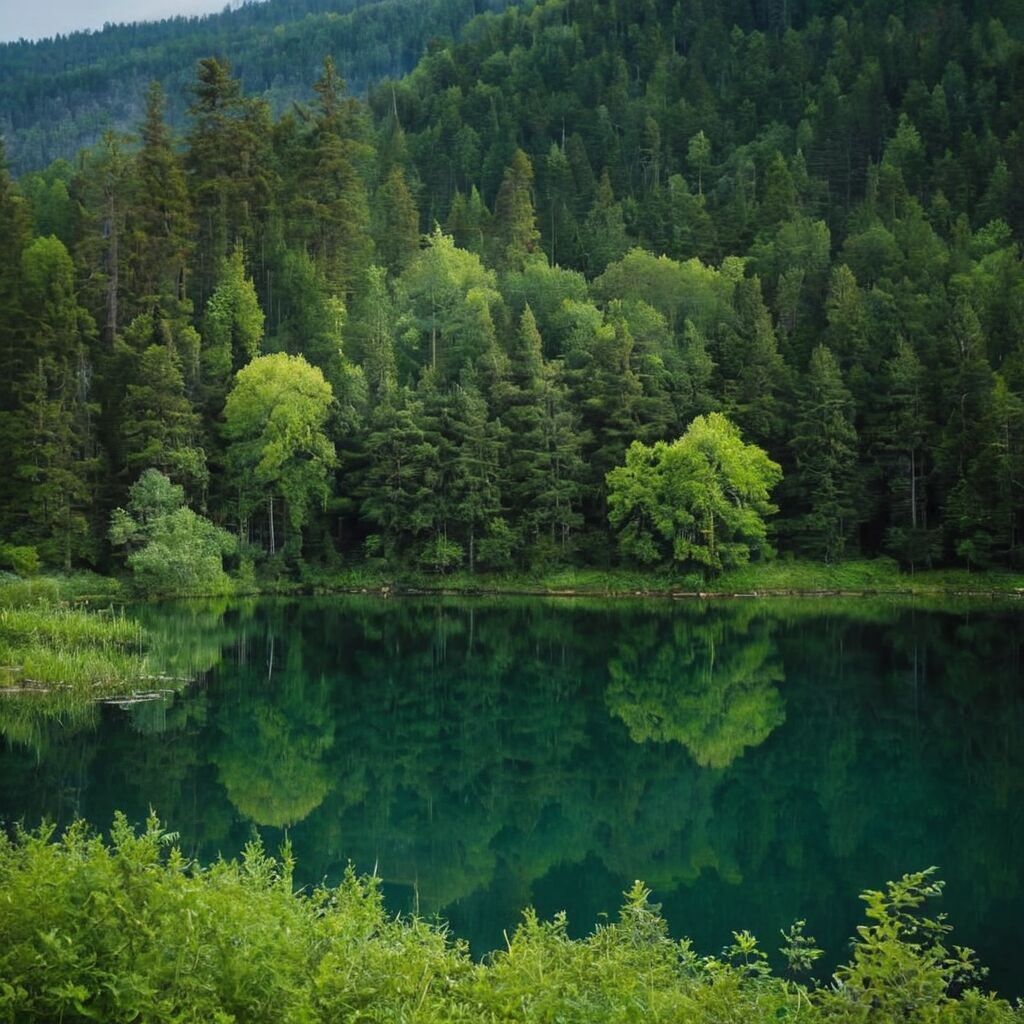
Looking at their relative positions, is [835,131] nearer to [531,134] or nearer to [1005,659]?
[531,134]

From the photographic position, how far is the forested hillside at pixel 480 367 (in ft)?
218

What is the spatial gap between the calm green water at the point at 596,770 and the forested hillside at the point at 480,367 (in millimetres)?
22867

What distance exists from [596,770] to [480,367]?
51.9 metres

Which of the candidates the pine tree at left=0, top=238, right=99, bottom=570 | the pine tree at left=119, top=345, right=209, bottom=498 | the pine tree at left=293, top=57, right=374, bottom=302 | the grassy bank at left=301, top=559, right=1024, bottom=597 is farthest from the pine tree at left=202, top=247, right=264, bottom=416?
the grassy bank at left=301, top=559, right=1024, bottom=597

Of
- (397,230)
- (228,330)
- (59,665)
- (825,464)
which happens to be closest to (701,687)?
(59,665)

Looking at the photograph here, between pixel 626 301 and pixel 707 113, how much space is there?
55.0 m

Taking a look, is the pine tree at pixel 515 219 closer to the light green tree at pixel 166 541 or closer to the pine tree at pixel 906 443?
the pine tree at pixel 906 443

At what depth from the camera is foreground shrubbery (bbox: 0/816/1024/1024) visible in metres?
7.45

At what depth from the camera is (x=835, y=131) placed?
115750mm

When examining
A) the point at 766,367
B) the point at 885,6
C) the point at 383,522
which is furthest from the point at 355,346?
the point at 885,6

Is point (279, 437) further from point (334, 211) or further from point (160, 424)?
point (334, 211)

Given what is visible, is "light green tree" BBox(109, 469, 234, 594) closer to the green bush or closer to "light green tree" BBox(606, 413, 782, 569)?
the green bush

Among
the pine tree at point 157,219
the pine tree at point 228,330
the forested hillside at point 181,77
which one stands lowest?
the pine tree at point 228,330

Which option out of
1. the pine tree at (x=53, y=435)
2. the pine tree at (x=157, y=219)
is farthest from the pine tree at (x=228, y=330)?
the pine tree at (x=53, y=435)
